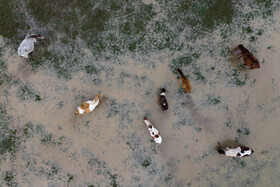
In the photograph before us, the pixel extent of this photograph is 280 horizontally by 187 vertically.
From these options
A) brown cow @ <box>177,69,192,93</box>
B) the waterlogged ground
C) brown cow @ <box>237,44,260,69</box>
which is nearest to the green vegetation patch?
the waterlogged ground

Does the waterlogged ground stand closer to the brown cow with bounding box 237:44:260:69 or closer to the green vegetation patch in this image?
the green vegetation patch

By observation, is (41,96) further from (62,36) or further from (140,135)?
(140,135)

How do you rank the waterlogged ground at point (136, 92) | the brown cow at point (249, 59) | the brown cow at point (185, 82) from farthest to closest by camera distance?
the waterlogged ground at point (136, 92) < the brown cow at point (185, 82) < the brown cow at point (249, 59)

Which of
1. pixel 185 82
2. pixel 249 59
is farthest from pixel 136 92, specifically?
pixel 249 59

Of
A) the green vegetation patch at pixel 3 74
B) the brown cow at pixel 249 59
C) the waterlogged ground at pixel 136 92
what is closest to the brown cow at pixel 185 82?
the waterlogged ground at pixel 136 92

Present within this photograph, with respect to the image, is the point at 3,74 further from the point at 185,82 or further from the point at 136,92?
the point at 185,82

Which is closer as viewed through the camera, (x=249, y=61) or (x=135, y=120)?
(x=249, y=61)

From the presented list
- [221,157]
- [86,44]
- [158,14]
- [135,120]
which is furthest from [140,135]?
[158,14]

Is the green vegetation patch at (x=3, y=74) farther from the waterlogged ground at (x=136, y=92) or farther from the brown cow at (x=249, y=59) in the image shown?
the brown cow at (x=249, y=59)
